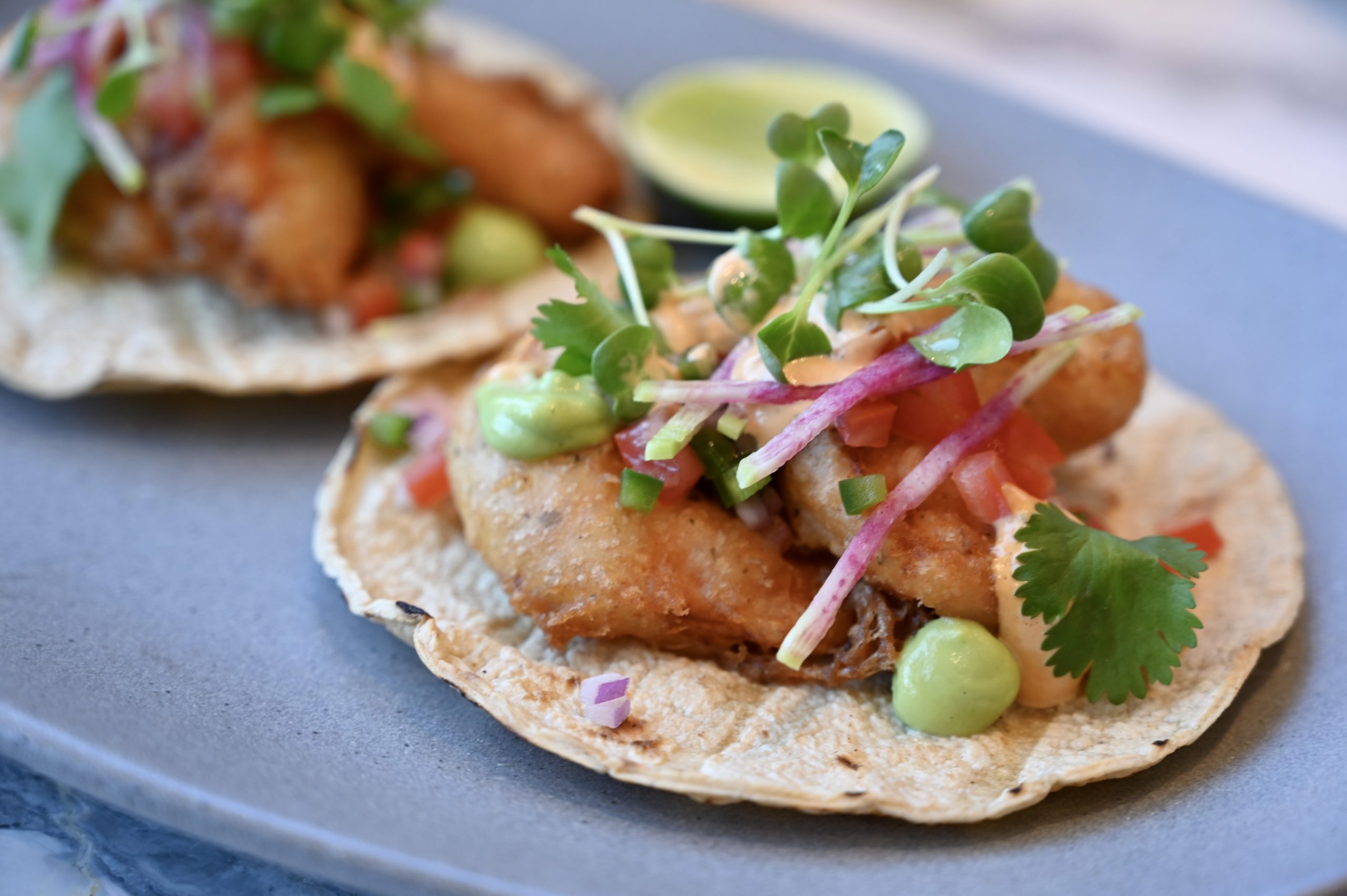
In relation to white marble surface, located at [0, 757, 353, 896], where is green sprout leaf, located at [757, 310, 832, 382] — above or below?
above

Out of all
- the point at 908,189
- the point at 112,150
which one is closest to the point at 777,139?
the point at 908,189

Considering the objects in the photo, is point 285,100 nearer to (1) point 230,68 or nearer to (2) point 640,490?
(1) point 230,68

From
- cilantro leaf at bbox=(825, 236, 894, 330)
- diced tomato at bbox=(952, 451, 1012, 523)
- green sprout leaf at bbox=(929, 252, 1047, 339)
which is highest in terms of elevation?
green sprout leaf at bbox=(929, 252, 1047, 339)

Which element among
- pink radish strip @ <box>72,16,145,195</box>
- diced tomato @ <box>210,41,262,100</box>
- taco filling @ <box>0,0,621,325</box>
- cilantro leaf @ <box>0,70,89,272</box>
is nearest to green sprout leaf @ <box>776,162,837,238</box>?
taco filling @ <box>0,0,621,325</box>

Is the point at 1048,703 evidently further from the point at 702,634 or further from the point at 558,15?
the point at 558,15

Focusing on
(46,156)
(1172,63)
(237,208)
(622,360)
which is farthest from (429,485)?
(1172,63)

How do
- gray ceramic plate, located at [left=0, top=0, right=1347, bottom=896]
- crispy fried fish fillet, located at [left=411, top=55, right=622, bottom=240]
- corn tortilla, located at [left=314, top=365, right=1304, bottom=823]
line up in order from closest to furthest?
gray ceramic plate, located at [left=0, top=0, right=1347, bottom=896] → corn tortilla, located at [left=314, top=365, right=1304, bottom=823] → crispy fried fish fillet, located at [left=411, top=55, right=622, bottom=240]

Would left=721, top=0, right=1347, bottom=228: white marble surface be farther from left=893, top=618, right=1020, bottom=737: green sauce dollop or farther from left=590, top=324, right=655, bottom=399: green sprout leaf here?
left=893, top=618, right=1020, bottom=737: green sauce dollop
